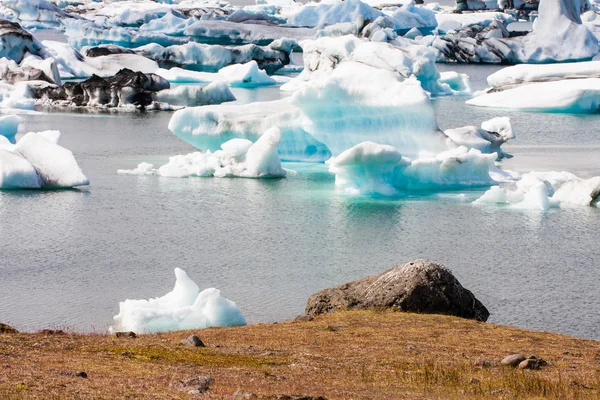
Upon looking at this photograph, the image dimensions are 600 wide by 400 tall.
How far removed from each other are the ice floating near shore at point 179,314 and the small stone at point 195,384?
5715 mm

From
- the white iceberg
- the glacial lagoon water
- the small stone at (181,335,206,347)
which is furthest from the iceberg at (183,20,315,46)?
the small stone at (181,335,206,347)

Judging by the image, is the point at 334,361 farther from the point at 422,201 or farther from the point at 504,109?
the point at 504,109

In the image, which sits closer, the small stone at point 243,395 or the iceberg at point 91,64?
the small stone at point 243,395

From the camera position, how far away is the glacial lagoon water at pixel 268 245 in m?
15.4

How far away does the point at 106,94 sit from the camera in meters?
44.0

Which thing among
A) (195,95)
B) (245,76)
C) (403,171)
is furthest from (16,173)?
(245,76)

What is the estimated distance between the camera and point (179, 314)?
1402 cm

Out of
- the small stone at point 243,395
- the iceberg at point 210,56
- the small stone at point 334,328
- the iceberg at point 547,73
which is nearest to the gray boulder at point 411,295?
the small stone at point 334,328

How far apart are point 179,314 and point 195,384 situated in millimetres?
6370

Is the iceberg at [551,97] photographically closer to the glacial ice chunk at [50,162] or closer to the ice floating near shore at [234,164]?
the ice floating near shore at [234,164]

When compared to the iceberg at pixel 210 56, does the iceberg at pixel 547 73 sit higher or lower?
higher

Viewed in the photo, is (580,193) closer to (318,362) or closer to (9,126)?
(318,362)

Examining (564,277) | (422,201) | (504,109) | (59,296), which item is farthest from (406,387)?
(504,109)

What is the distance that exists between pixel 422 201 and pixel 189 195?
20.0ft
